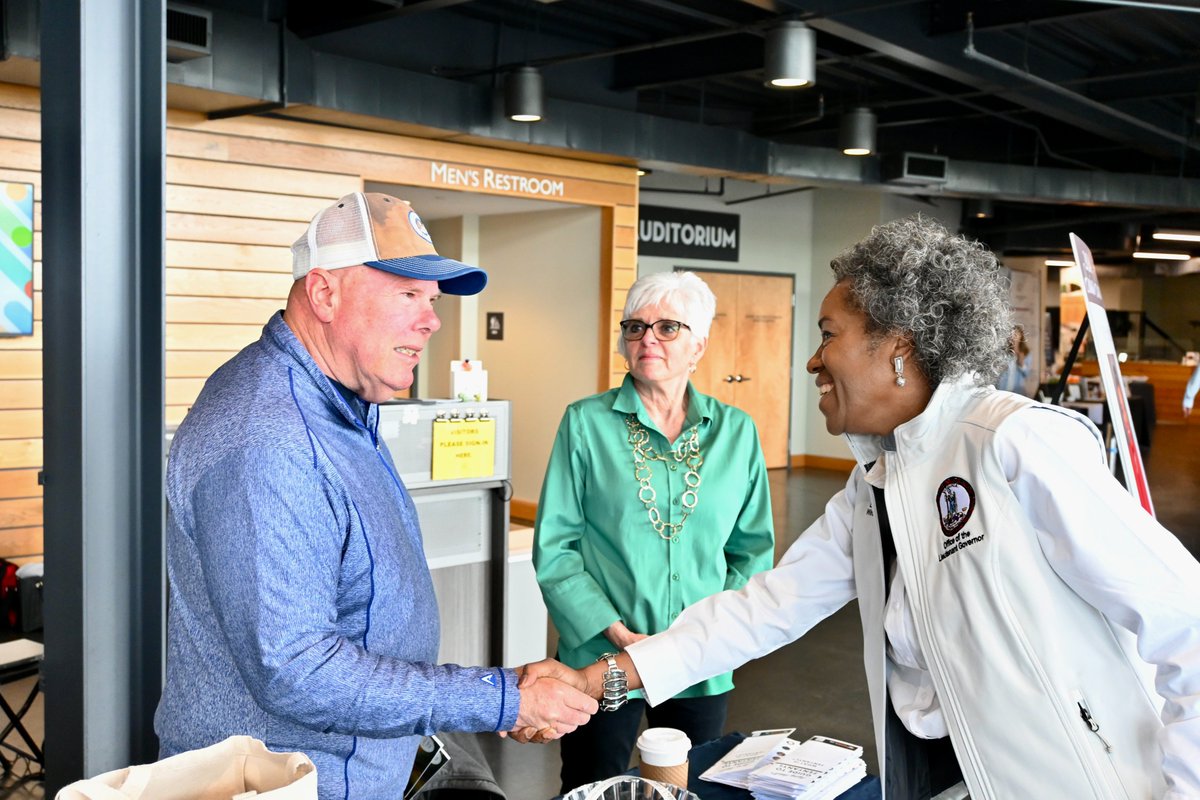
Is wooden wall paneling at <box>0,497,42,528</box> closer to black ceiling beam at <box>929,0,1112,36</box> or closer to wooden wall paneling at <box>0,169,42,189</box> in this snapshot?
wooden wall paneling at <box>0,169,42,189</box>

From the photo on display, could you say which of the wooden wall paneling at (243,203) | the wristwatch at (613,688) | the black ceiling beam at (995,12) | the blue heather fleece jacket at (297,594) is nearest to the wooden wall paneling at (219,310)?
the wooden wall paneling at (243,203)

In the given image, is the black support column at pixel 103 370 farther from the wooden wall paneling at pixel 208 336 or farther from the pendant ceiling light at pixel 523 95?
the pendant ceiling light at pixel 523 95

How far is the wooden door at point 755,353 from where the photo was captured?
13.1 meters

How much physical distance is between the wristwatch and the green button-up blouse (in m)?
0.42

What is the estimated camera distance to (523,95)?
7.29 m

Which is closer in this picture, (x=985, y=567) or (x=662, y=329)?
(x=985, y=567)

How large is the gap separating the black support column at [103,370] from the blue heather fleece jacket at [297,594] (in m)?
0.41

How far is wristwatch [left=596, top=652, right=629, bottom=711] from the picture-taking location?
2.15 m

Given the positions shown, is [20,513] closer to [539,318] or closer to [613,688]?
[539,318]

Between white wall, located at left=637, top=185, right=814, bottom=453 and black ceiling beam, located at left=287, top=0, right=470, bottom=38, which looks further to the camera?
white wall, located at left=637, top=185, right=814, bottom=453

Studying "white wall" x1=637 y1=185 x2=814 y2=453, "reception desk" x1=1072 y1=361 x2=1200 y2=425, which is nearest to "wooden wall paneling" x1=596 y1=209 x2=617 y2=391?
"white wall" x1=637 y1=185 x2=814 y2=453

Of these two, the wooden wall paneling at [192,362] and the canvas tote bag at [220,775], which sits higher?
the wooden wall paneling at [192,362]

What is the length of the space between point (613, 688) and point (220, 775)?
→ 3.04ft

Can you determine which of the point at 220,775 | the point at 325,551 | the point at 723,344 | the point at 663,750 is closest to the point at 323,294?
the point at 325,551
